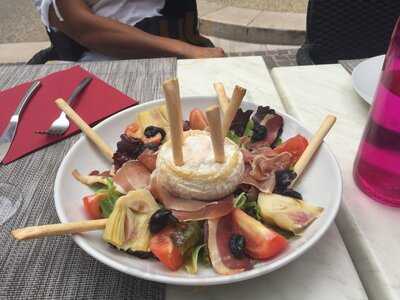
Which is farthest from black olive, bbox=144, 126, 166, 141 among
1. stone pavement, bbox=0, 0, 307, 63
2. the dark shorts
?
stone pavement, bbox=0, 0, 307, 63

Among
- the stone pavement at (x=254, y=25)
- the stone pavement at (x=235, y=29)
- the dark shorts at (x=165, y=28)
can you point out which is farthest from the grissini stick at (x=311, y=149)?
the stone pavement at (x=254, y=25)

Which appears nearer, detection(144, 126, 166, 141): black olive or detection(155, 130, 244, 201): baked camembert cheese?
detection(155, 130, 244, 201): baked camembert cheese

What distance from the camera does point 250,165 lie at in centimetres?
61

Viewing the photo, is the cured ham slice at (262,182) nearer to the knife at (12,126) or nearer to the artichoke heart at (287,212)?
the artichoke heart at (287,212)

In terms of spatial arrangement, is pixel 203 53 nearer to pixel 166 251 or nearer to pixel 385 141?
pixel 385 141

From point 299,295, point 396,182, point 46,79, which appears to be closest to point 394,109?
point 396,182

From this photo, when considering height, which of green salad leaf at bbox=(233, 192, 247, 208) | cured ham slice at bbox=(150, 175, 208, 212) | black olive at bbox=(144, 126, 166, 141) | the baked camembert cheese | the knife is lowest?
the knife

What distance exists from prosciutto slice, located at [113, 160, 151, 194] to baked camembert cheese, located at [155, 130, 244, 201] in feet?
0.13

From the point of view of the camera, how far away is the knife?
79 cm

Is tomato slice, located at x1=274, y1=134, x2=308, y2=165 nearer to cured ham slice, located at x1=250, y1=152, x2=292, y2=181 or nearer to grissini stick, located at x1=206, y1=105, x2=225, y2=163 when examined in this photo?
cured ham slice, located at x1=250, y1=152, x2=292, y2=181

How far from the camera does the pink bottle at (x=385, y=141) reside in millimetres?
594

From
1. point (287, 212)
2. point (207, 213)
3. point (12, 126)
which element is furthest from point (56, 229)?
point (12, 126)

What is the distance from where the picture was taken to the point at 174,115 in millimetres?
507

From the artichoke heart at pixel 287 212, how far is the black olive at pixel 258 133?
0.44ft
